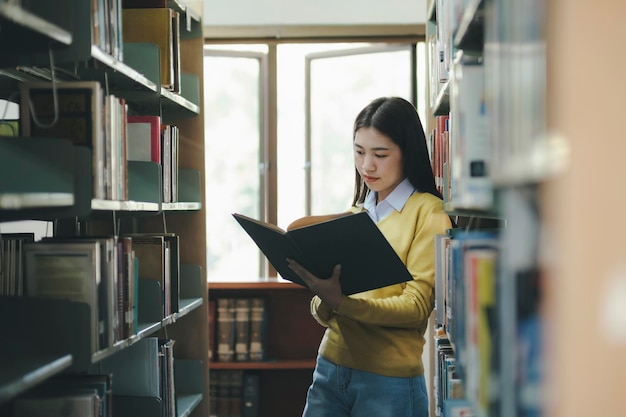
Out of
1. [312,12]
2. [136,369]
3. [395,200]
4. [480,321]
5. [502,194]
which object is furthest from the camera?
[312,12]

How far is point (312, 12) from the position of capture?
3928 mm

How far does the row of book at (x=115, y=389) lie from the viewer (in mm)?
1770

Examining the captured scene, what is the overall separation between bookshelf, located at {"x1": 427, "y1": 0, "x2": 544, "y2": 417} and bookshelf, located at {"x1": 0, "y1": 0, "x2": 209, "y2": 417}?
2.71 ft

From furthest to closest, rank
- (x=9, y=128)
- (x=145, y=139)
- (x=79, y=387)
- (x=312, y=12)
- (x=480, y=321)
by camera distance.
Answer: (x=312, y=12) → (x=145, y=139) → (x=9, y=128) → (x=79, y=387) → (x=480, y=321)

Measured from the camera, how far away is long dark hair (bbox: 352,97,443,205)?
214cm

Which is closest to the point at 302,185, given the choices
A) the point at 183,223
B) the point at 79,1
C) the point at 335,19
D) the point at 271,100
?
the point at 271,100

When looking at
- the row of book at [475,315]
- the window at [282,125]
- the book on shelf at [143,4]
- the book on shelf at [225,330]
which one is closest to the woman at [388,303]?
the row of book at [475,315]

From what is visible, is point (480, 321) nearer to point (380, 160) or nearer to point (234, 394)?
point (380, 160)

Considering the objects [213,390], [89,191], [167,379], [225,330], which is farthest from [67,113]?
[213,390]

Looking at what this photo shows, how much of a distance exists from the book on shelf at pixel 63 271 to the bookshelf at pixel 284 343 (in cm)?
220

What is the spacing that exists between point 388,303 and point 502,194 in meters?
1.02

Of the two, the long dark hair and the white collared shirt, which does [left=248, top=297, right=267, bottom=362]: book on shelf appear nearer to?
the white collared shirt

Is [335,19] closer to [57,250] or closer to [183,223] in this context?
[183,223]

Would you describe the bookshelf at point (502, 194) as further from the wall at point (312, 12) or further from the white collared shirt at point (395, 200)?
the wall at point (312, 12)
